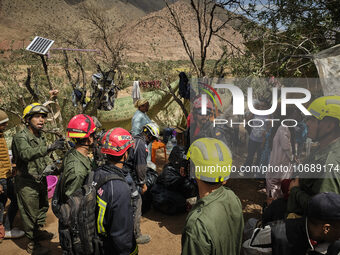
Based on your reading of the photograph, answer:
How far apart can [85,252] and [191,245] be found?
3.91 feet

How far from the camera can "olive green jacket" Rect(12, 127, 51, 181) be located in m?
3.29

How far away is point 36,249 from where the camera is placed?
370 cm

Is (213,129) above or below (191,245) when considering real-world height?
above

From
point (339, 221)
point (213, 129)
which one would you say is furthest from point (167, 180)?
point (339, 221)

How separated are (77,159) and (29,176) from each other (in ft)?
4.52

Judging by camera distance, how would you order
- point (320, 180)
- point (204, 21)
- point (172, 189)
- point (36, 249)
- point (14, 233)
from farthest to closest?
point (204, 21)
point (172, 189)
point (14, 233)
point (36, 249)
point (320, 180)

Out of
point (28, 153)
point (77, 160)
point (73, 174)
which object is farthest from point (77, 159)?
point (28, 153)

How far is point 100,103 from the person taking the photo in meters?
7.03

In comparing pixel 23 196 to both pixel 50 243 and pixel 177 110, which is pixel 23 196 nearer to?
pixel 50 243

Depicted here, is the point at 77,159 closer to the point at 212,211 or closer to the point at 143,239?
the point at 212,211

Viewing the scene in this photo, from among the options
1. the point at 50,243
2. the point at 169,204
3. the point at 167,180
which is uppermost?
the point at 167,180

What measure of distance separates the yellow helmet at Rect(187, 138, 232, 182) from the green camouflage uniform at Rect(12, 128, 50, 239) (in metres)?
2.38

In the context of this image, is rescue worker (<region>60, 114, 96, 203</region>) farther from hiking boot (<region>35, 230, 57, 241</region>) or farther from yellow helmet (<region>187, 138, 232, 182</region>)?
hiking boot (<region>35, 230, 57, 241</region>)

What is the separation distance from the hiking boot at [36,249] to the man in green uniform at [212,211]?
3030 millimetres
